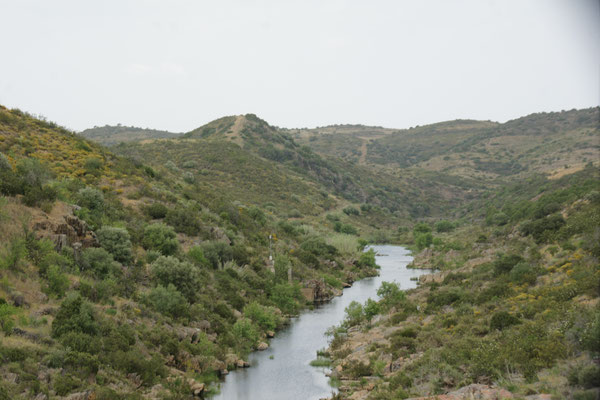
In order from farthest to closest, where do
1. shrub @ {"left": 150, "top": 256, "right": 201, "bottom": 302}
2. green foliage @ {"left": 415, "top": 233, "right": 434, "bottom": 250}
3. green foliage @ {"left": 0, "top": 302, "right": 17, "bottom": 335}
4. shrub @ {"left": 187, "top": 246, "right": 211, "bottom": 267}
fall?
green foliage @ {"left": 415, "top": 233, "right": 434, "bottom": 250}, shrub @ {"left": 187, "top": 246, "right": 211, "bottom": 267}, shrub @ {"left": 150, "top": 256, "right": 201, "bottom": 302}, green foliage @ {"left": 0, "top": 302, "right": 17, "bottom": 335}

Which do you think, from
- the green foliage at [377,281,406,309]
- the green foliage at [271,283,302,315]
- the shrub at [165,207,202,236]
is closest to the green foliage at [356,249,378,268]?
the green foliage at [271,283,302,315]

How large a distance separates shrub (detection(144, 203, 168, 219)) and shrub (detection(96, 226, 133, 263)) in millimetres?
9125

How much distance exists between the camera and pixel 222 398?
2314cm

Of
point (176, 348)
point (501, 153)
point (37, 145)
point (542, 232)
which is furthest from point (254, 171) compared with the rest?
point (501, 153)

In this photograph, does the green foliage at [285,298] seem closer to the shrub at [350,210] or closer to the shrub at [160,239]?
the shrub at [160,239]

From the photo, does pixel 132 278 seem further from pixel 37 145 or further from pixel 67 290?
pixel 37 145

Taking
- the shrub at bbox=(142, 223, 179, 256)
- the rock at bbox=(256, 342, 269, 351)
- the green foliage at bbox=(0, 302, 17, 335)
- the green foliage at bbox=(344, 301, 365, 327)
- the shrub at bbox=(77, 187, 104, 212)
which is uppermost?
the shrub at bbox=(77, 187, 104, 212)

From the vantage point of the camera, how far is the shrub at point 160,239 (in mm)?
33188

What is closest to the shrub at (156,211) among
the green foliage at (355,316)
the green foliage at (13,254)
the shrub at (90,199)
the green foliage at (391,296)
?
the shrub at (90,199)

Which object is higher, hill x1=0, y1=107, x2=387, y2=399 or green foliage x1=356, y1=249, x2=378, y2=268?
hill x1=0, y1=107, x2=387, y2=399

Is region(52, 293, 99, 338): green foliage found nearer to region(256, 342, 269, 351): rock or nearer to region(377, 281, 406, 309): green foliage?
region(256, 342, 269, 351): rock

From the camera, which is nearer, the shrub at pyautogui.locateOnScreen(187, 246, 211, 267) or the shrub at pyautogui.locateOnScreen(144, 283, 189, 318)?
the shrub at pyautogui.locateOnScreen(144, 283, 189, 318)

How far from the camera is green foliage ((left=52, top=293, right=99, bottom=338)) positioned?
19594mm

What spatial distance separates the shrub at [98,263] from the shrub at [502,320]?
68.7 feet
